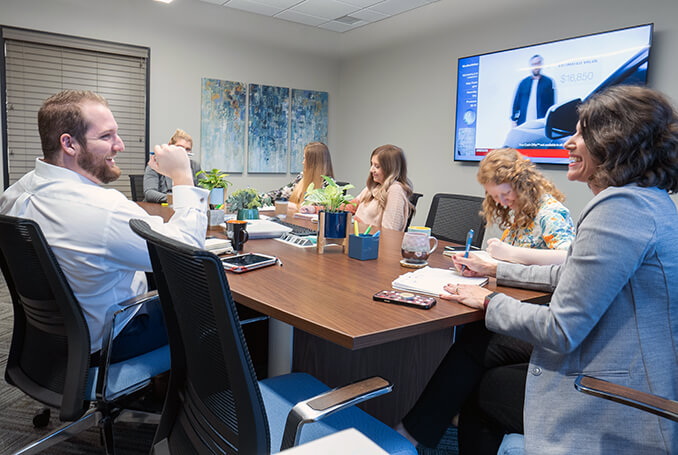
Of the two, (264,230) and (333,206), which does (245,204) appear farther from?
(333,206)

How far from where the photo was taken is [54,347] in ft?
4.65

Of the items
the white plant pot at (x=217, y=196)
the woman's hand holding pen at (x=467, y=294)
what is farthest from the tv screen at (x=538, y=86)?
the woman's hand holding pen at (x=467, y=294)

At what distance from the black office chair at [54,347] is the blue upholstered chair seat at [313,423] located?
0.44 metres

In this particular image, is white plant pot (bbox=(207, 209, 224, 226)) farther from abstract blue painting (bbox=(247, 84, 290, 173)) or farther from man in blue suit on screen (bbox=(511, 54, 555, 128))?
abstract blue painting (bbox=(247, 84, 290, 173))

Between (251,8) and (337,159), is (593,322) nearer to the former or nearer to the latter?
(251,8)

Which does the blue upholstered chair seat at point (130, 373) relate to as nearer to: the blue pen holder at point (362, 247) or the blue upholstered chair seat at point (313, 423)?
the blue upholstered chair seat at point (313, 423)

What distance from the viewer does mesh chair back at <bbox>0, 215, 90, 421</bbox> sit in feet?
4.14

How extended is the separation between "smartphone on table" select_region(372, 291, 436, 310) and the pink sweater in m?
1.50

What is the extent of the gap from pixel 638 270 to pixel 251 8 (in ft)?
16.4

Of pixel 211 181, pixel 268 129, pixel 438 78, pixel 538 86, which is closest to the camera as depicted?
pixel 211 181

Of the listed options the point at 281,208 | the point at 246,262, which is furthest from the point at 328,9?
the point at 246,262

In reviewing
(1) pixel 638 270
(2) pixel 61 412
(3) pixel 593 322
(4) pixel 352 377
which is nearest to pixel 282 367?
(4) pixel 352 377

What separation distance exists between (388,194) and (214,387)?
2.17 meters

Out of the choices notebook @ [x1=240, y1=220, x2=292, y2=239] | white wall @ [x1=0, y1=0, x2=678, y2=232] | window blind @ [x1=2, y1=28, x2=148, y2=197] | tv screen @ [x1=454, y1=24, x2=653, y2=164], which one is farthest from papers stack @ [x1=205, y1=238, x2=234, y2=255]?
window blind @ [x1=2, y1=28, x2=148, y2=197]
